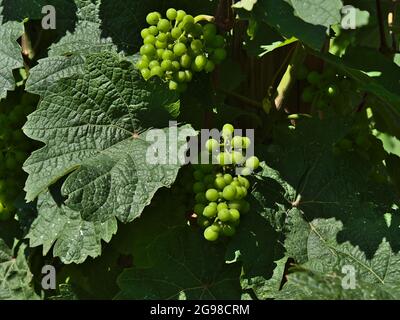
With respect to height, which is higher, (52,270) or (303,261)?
(303,261)

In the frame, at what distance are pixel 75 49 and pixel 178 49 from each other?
317 millimetres

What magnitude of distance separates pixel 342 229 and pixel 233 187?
28 centimetres

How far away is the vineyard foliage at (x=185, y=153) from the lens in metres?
1.51

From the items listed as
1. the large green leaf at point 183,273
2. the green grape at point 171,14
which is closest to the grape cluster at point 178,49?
the green grape at point 171,14

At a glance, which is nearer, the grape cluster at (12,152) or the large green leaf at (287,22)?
the large green leaf at (287,22)

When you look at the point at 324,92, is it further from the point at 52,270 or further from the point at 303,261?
the point at 52,270

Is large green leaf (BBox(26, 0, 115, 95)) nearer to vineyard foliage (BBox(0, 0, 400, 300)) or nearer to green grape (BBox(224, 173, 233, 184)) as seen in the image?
vineyard foliage (BBox(0, 0, 400, 300))

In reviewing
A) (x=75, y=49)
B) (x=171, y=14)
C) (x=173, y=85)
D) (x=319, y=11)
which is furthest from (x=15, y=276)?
(x=319, y=11)

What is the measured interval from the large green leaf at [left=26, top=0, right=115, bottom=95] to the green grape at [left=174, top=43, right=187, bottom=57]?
25 cm

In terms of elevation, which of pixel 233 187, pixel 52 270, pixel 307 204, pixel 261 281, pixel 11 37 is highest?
pixel 11 37

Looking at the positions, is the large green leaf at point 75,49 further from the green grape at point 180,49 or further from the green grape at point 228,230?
the green grape at point 228,230

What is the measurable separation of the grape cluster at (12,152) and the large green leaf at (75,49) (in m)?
0.19

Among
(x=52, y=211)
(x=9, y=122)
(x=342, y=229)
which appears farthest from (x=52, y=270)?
(x=342, y=229)

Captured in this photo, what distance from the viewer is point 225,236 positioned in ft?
5.42
